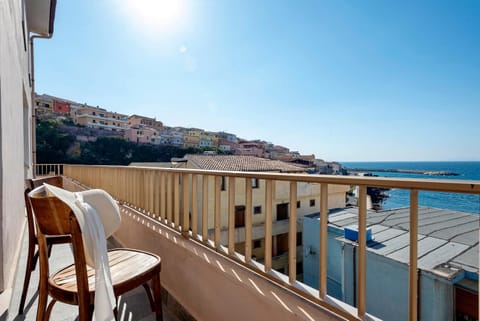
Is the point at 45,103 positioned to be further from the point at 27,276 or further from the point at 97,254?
the point at 97,254

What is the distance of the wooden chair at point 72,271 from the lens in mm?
995

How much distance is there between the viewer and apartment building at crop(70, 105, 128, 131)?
35312 millimetres

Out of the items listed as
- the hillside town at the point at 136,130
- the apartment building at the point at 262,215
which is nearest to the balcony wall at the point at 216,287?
the apartment building at the point at 262,215

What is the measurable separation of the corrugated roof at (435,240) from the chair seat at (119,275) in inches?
89.9

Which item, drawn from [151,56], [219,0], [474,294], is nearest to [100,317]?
[474,294]

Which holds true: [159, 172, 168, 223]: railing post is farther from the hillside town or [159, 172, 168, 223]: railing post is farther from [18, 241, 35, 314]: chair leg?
the hillside town

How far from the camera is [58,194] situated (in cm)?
103

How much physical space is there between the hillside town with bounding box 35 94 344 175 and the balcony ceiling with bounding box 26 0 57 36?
25188 millimetres

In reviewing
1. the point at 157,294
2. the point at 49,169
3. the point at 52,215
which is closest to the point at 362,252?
the point at 157,294

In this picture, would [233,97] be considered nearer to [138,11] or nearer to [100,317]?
[138,11]

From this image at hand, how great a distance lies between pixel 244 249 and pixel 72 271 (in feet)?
3.32

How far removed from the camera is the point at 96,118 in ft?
120

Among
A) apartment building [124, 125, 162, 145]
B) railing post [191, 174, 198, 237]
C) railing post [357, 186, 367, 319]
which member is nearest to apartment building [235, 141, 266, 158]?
apartment building [124, 125, 162, 145]

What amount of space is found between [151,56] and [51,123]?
26.6m
